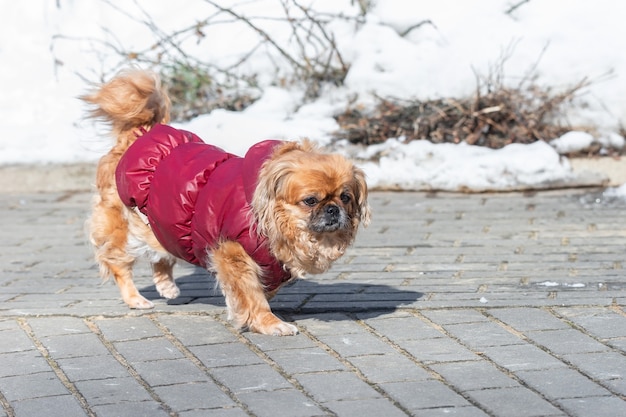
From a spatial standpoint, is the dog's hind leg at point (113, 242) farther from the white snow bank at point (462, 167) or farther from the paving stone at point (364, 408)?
the white snow bank at point (462, 167)

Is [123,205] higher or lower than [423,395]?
higher

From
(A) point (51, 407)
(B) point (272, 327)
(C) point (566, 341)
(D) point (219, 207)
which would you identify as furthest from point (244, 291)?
(C) point (566, 341)

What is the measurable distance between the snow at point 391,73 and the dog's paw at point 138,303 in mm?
3581

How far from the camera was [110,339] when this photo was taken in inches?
185

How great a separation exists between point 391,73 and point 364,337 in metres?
6.17

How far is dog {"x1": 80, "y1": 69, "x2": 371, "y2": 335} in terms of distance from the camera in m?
4.54

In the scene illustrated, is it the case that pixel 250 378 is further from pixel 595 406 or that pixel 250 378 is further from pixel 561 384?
pixel 595 406

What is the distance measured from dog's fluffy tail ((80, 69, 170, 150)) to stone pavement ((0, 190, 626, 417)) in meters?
1.02

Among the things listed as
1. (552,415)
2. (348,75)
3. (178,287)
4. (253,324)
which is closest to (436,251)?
(178,287)

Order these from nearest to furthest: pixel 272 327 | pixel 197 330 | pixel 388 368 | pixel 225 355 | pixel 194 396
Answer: pixel 194 396
pixel 388 368
pixel 225 355
pixel 272 327
pixel 197 330

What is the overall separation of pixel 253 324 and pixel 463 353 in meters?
1.07

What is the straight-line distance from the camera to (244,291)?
4.78 metres

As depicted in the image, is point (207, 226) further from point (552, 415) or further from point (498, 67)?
point (498, 67)

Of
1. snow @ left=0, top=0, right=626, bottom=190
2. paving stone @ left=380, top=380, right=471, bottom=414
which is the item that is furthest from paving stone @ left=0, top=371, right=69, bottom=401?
snow @ left=0, top=0, right=626, bottom=190
